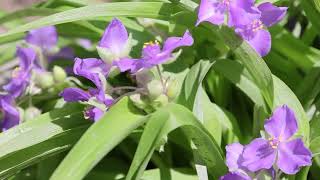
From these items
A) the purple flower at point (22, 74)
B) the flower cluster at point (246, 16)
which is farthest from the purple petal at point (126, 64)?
the purple flower at point (22, 74)

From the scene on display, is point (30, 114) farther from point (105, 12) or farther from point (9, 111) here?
point (105, 12)

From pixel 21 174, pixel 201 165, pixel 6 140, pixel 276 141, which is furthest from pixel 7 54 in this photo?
pixel 276 141

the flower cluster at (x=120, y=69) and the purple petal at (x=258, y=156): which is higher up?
the flower cluster at (x=120, y=69)

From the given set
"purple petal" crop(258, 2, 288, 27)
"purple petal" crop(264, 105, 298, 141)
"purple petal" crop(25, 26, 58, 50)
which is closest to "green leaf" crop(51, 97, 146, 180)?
"purple petal" crop(264, 105, 298, 141)

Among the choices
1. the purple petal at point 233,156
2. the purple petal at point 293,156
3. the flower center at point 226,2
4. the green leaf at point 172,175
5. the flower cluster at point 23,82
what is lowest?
the green leaf at point 172,175

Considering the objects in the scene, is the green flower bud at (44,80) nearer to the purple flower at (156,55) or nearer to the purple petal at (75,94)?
the purple petal at (75,94)

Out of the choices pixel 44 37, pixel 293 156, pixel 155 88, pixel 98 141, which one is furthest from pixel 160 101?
pixel 44 37

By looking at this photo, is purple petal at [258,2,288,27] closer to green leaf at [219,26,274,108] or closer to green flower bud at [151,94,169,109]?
green leaf at [219,26,274,108]
